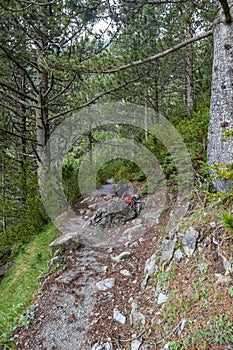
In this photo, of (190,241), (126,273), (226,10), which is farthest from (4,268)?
(226,10)

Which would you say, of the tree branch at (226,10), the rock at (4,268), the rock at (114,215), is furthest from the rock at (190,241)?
A: the rock at (4,268)

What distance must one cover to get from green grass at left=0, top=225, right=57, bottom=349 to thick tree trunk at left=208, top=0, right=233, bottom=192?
136 inches

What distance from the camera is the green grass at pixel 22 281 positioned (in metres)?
3.04

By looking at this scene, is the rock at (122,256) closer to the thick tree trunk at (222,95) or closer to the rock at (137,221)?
the rock at (137,221)

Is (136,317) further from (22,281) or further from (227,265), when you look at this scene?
(22,281)

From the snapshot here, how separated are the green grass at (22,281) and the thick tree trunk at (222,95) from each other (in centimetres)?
345

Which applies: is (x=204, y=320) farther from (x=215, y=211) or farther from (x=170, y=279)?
(x=215, y=211)

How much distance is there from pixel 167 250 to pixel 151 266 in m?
0.35

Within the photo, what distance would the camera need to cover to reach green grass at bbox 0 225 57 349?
3.04m

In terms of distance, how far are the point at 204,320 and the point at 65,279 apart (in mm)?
2267

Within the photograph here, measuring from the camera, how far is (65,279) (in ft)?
11.8

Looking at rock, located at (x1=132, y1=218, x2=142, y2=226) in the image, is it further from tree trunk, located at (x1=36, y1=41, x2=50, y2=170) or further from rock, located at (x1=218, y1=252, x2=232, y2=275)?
tree trunk, located at (x1=36, y1=41, x2=50, y2=170)

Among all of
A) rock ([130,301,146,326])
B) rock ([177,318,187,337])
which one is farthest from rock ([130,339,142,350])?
rock ([177,318,187,337])

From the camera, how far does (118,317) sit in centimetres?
273
